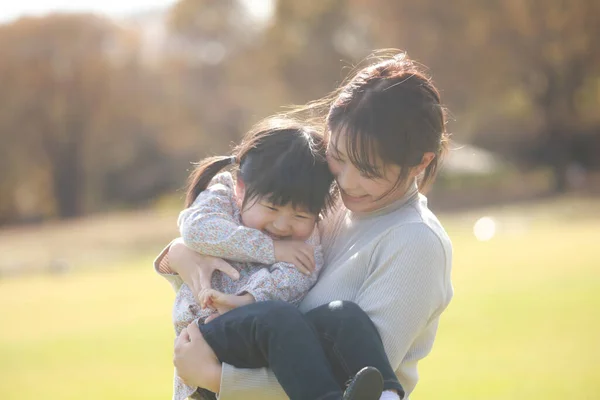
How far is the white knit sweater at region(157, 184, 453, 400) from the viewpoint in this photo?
205 centimetres

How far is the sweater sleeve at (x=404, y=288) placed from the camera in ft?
6.73

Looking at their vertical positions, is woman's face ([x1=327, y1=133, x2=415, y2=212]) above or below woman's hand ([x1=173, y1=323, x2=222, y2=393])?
above

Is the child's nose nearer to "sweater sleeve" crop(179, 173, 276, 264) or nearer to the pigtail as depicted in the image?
"sweater sleeve" crop(179, 173, 276, 264)

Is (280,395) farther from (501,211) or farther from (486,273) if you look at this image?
(501,211)

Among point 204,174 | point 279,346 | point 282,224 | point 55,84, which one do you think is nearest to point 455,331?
point 204,174

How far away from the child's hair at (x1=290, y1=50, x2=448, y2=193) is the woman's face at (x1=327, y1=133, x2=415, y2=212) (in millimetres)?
16

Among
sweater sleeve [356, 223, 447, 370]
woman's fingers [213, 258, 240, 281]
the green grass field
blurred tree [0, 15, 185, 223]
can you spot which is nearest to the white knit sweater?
sweater sleeve [356, 223, 447, 370]

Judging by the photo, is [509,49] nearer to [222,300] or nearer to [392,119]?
[392,119]

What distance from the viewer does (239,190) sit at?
2518 millimetres

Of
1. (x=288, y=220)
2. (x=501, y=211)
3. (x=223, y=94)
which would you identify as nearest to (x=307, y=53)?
(x=223, y=94)

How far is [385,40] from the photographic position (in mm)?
26938

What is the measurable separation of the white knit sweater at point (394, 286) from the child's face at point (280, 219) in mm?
198

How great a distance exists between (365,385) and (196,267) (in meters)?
0.72

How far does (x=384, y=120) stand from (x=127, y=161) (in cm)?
2999
